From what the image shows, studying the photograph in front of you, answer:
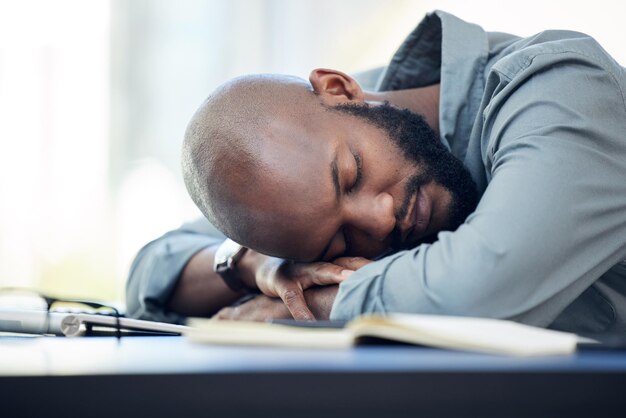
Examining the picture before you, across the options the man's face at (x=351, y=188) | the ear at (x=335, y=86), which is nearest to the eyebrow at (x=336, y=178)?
the man's face at (x=351, y=188)

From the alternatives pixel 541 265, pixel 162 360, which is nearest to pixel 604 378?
pixel 162 360

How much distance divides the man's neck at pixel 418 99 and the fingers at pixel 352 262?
0.37 meters

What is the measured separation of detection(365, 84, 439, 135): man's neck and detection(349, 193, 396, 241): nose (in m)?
0.33

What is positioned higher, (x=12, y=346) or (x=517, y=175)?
(x=517, y=175)

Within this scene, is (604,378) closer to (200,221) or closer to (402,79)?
(402,79)

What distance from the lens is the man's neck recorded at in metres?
1.51

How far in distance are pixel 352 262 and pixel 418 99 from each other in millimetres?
467

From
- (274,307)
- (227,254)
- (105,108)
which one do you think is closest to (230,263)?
(227,254)

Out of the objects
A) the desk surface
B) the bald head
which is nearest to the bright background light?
the bald head

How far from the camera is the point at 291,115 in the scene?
4.11 ft

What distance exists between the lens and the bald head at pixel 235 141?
120cm

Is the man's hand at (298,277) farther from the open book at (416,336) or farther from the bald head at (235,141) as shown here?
the open book at (416,336)

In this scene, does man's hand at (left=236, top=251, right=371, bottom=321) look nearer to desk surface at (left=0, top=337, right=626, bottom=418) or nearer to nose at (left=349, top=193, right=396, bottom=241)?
nose at (left=349, top=193, right=396, bottom=241)

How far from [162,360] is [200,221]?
140 cm
